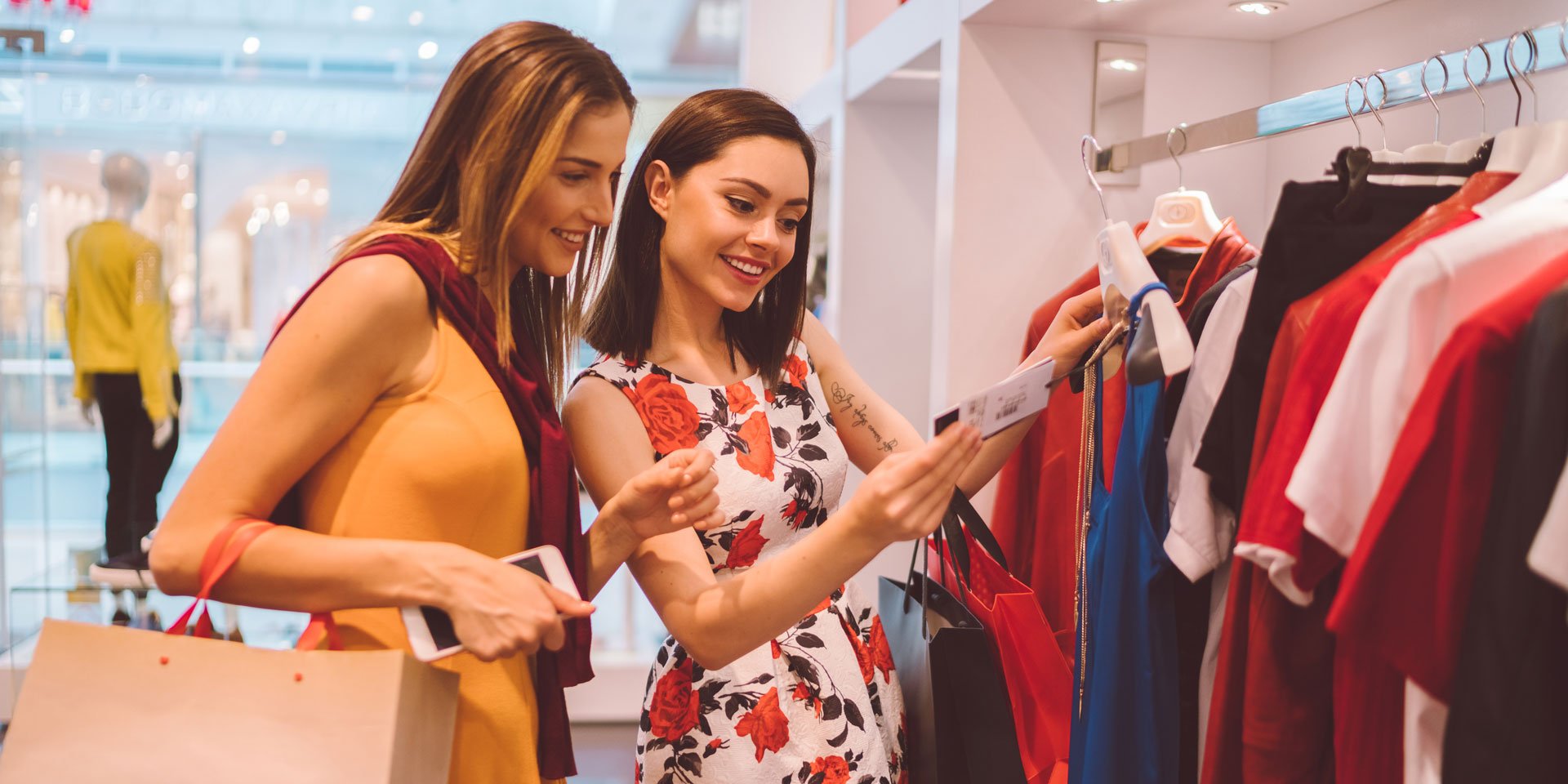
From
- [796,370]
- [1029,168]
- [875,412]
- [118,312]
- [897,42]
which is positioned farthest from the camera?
[118,312]

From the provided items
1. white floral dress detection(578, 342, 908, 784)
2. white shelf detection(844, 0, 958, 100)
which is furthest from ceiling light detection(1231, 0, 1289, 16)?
white floral dress detection(578, 342, 908, 784)

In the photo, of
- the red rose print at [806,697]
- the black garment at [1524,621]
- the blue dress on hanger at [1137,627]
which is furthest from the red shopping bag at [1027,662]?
the black garment at [1524,621]

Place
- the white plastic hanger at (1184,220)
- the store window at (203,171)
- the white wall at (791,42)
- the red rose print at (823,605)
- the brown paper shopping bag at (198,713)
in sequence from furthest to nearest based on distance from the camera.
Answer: the store window at (203,171) < the white wall at (791,42) < the white plastic hanger at (1184,220) < the red rose print at (823,605) < the brown paper shopping bag at (198,713)

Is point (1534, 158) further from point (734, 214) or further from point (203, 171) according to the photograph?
point (203, 171)

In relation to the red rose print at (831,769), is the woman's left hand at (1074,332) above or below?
above

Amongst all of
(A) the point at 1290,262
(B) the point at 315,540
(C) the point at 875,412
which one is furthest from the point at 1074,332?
(B) the point at 315,540

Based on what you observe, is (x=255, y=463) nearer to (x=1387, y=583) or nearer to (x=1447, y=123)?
(x=1387, y=583)

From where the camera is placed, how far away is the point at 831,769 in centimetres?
151

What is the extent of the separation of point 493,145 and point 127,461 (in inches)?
171

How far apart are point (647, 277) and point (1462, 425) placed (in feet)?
3.42

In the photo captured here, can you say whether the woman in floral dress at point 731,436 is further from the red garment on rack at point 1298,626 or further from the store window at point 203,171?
the store window at point 203,171

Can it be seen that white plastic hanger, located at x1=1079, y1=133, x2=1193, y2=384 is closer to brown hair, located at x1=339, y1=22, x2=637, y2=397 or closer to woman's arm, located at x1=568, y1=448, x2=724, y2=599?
woman's arm, located at x1=568, y1=448, x2=724, y2=599

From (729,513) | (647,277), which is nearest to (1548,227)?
(729,513)

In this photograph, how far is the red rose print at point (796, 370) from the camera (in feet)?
5.70
